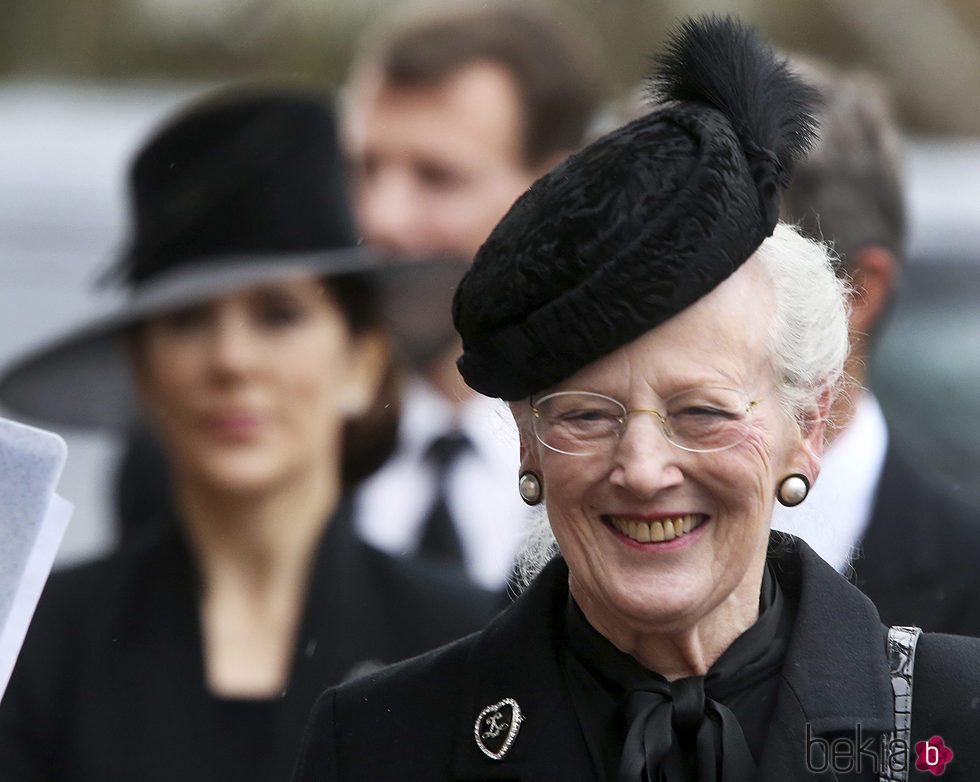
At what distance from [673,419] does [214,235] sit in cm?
243

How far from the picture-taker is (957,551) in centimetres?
242

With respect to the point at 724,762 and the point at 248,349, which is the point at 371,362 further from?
the point at 724,762

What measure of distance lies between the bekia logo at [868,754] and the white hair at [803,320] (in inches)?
14.6

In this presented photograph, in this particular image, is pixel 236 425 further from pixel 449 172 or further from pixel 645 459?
pixel 645 459

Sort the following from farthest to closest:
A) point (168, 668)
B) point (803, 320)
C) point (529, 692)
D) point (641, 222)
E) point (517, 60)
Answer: point (517, 60) < point (168, 668) < point (529, 692) < point (803, 320) < point (641, 222)

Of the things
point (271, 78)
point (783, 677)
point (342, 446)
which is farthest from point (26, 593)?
point (271, 78)

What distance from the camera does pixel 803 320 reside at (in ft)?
5.48

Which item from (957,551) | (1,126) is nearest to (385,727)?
(957,551)

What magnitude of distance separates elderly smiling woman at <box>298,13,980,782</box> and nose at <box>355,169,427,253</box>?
2237mm

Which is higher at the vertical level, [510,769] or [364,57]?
[510,769]

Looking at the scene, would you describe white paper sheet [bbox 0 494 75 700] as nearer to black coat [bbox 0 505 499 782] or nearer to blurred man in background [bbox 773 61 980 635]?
blurred man in background [bbox 773 61 980 635]

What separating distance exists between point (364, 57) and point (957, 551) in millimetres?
2853

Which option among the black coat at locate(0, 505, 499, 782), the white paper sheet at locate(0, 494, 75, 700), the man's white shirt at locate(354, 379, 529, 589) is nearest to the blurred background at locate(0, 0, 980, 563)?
the black coat at locate(0, 505, 499, 782)

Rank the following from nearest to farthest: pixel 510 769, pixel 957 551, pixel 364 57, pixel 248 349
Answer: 1. pixel 510 769
2. pixel 957 551
3. pixel 248 349
4. pixel 364 57
